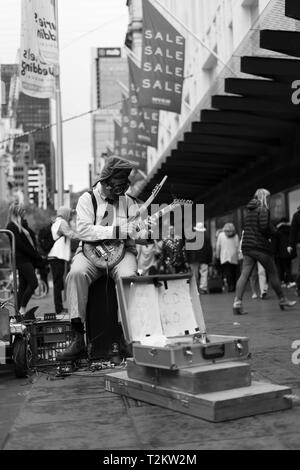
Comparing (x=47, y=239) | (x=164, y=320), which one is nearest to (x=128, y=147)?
(x=47, y=239)

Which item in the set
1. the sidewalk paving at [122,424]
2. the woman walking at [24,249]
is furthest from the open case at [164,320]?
the woman walking at [24,249]

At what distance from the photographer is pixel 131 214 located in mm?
6457

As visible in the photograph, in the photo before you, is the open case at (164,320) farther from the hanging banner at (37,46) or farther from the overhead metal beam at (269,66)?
the hanging banner at (37,46)

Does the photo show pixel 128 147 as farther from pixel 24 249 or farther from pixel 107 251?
pixel 107 251

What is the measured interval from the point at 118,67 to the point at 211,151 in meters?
117

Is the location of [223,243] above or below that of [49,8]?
below

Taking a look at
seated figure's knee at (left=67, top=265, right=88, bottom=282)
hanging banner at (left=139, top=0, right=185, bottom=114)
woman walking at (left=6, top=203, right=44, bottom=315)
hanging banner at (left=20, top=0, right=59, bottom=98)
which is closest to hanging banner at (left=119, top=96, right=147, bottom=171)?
hanging banner at (left=139, top=0, right=185, bottom=114)

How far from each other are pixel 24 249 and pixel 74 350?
4.09 meters

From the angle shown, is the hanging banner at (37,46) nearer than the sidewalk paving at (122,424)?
No

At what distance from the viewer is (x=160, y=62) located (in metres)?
18.3

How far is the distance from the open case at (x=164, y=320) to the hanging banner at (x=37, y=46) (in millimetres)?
11518

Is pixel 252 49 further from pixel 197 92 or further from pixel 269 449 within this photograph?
pixel 197 92

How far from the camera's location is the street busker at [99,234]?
6.06m
